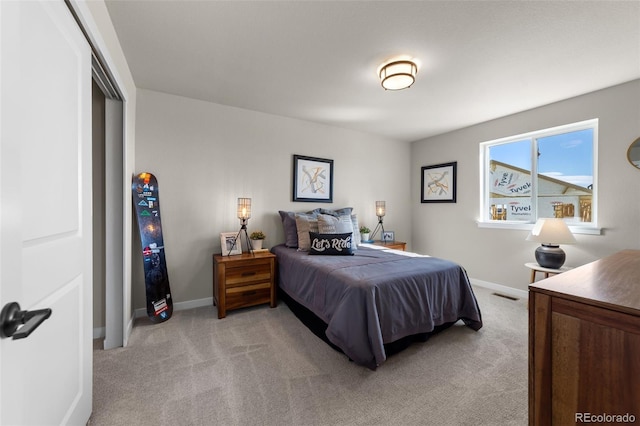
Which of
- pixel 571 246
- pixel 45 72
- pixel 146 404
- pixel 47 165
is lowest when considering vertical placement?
pixel 146 404

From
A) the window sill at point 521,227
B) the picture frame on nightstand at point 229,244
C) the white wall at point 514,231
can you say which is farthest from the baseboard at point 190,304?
the window sill at point 521,227

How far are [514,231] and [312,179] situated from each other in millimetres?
Answer: 2871

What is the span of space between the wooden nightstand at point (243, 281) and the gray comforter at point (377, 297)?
1.18 feet

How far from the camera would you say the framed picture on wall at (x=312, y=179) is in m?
3.66

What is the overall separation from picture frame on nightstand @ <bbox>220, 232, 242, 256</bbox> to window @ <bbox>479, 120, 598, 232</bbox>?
11.5 ft

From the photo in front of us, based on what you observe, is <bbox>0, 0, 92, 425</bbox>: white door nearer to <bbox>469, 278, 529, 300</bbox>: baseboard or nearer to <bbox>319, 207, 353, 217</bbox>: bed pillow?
<bbox>319, 207, 353, 217</bbox>: bed pillow

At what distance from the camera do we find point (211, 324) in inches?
101

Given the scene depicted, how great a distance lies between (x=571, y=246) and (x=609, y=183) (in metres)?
0.76

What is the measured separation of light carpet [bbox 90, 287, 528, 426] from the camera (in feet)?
4.76

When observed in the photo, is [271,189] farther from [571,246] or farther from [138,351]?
[571,246]

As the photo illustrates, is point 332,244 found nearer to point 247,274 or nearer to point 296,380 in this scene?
point 247,274

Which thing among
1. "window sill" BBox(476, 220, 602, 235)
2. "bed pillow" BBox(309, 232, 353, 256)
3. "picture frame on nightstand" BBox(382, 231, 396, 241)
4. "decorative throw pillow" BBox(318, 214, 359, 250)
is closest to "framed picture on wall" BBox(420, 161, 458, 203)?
"window sill" BBox(476, 220, 602, 235)

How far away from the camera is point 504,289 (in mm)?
3506

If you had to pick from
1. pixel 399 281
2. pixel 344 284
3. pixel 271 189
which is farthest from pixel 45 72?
pixel 271 189
